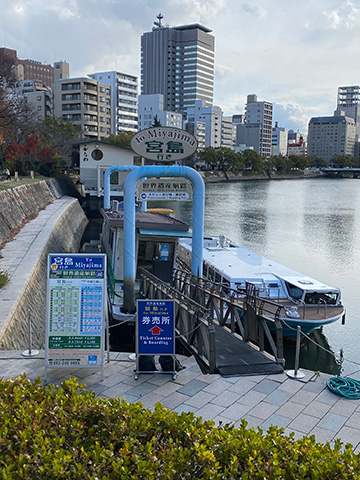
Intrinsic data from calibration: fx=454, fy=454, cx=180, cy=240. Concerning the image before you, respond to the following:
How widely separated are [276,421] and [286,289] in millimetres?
11217

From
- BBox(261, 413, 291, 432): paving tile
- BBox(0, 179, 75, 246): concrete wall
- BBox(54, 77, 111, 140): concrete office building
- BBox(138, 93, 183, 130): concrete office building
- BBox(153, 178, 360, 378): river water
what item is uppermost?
BBox(138, 93, 183, 130): concrete office building

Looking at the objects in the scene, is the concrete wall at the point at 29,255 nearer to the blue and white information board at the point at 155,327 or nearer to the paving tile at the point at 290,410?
the blue and white information board at the point at 155,327

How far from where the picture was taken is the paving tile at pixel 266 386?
8.62 meters

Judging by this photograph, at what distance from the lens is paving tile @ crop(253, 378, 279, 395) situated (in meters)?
8.62

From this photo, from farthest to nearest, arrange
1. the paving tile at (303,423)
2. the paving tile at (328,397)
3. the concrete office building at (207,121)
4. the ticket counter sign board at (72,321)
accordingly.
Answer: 1. the concrete office building at (207,121)
2. the ticket counter sign board at (72,321)
3. the paving tile at (328,397)
4. the paving tile at (303,423)

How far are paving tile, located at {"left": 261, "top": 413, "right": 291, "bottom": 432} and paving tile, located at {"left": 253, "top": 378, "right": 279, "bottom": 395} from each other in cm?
90

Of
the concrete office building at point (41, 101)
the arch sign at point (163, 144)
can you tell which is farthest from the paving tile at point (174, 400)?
the concrete office building at point (41, 101)

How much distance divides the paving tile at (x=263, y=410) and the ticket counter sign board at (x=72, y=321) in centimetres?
302

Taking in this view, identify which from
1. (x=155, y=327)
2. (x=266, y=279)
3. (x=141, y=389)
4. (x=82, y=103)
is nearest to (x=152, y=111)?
→ (x=82, y=103)

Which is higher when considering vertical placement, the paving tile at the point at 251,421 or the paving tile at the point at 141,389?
the paving tile at the point at 251,421

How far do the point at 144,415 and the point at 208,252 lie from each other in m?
17.9

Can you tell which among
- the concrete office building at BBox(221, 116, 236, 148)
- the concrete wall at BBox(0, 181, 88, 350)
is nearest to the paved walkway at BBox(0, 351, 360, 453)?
the concrete wall at BBox(0, 181, 88, 350)

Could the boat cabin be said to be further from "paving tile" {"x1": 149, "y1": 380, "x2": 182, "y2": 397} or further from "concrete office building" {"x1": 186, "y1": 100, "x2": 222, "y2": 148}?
"concrete office building" {"x1": 186, "y1": 100, "x2": 222, "y2": 148}

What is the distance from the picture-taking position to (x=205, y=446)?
4965mm
